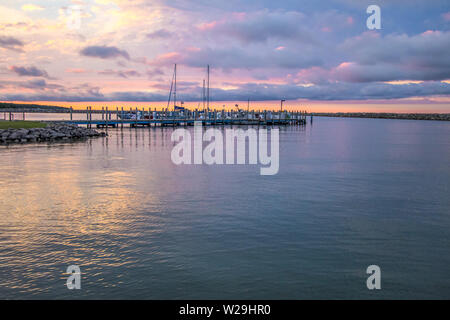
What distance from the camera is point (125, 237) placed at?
12219 mm

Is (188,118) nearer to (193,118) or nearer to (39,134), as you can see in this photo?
(193,118)

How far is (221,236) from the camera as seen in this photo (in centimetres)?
1252

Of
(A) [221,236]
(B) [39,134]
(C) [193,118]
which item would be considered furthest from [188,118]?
(A) [221,236]

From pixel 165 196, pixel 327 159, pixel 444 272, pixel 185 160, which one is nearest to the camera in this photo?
pixel 444 272

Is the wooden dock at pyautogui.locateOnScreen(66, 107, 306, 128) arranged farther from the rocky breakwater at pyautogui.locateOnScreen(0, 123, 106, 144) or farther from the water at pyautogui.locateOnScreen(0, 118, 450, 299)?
the water at pyautogui.locateOnScreen(0, 118, 450, 299)

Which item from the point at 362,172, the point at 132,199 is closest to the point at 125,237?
the point at 132,199

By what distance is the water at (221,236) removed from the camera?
9109 mm

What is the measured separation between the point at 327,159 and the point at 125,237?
26.9 m

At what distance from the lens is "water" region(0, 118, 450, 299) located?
911cm

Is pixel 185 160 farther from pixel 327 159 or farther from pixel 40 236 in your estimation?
pixel 40 236

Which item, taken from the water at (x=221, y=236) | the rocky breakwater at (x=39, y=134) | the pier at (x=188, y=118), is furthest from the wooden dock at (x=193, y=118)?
the water at (x=221, y=236)

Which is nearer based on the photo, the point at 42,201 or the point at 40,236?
the point at 40,236

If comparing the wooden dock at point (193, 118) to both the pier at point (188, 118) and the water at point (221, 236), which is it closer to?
the pier at point (188, 118)

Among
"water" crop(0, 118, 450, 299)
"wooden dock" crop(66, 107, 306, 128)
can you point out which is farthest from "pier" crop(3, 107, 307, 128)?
"water" crop(0, 118, 450, 299)
